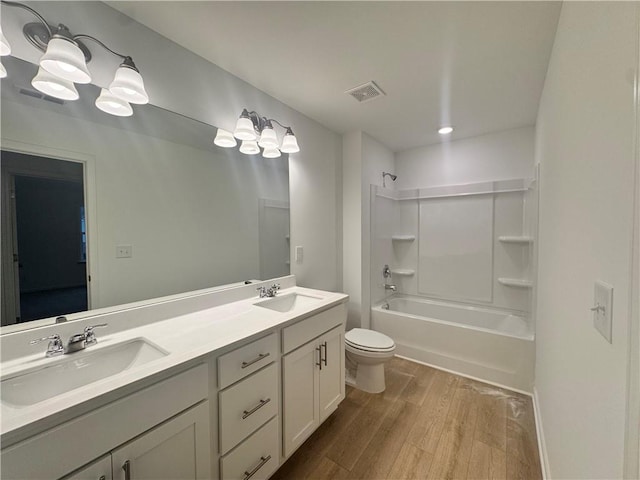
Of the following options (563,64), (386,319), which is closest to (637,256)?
(563,64)

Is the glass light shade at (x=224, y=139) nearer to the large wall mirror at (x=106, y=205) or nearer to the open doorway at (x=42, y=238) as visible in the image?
the large wall mirror at (x=106, y=205)

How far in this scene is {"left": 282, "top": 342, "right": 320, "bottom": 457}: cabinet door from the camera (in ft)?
4.52

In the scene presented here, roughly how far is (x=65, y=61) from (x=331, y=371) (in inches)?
82.1

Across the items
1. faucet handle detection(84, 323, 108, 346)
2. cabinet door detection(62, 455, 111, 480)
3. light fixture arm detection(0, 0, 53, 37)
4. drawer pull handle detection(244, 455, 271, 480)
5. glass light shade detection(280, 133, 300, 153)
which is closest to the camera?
cabinet door detection(62, 455, 111, 480)

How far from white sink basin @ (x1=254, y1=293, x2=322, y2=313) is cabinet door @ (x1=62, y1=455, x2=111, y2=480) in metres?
1.00

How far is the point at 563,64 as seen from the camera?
1159mm

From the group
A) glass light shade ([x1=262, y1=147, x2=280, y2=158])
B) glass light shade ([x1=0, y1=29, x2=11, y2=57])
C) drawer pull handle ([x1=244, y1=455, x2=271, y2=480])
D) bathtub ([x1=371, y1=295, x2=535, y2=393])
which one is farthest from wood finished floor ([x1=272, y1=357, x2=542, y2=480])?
glass light shade ([x1=0, y1=29, x2=11, y2=57])

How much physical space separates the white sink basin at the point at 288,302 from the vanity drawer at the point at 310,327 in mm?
151

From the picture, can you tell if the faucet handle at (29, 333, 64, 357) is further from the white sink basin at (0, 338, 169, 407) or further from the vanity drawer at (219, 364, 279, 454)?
the vanity drawer at (219, 364, 279, 454)

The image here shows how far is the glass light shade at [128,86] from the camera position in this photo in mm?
1142

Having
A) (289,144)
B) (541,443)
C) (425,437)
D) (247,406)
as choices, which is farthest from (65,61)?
(541,443)

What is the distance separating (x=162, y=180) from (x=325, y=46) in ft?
3.95

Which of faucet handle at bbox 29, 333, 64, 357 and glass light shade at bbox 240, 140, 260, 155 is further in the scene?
glass light shade at bbox 240, 140, 260, 155

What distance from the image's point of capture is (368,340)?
221 centimetres
